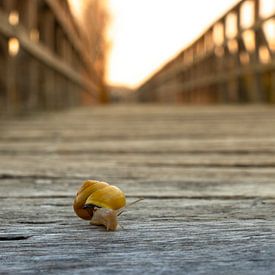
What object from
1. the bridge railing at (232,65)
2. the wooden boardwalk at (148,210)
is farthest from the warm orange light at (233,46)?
the wooden boardwalk at (148,210)

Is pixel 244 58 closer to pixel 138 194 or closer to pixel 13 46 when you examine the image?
pixel 13 46

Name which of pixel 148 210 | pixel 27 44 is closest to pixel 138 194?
pixel 148 210

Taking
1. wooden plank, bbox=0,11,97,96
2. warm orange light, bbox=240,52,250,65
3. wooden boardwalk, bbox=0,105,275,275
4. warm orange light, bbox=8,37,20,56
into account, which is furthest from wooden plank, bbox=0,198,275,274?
warm orange light, bbox=240,52,250,65

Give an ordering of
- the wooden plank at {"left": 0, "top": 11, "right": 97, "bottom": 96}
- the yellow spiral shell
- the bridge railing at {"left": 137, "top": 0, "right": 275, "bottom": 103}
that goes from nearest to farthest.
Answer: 1. the yellow spiral shell
2. the wooden plank at {"left": 0, "top": 11, "right": 97, "bottom": 96}
3. the bridge railing at {"left": 137, "top": 0, "right": 275, "bottom": 103}

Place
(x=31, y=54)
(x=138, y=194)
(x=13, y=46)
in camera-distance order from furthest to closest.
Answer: (x=31, y=54) < (x=13, y=46) < (x=138, y=194)

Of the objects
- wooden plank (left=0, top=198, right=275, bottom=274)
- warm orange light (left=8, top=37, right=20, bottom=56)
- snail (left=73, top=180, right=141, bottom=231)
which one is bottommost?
wooden plank (left=0, top=198, right=275, bottom=274)

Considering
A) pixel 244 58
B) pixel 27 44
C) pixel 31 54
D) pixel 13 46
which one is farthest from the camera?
pixel 244 58

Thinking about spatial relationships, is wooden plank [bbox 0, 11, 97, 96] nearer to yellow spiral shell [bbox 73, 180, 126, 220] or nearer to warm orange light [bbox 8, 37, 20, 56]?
warm orange light [bbox 8, 37, 20, 56]

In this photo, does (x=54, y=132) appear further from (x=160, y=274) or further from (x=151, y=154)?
(x=160, y=274)

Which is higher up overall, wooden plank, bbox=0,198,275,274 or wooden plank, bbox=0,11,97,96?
wooden plank, bbox=0,11,97,96
